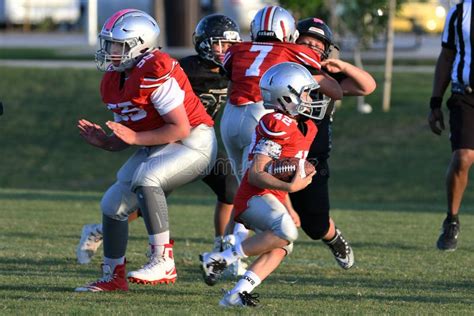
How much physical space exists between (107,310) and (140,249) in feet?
9.20

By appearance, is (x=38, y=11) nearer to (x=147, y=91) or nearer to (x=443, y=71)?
(x=443, y=71)

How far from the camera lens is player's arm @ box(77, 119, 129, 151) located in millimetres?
6164

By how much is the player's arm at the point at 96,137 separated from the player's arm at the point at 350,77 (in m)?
1.29

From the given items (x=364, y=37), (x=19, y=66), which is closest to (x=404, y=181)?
(x=364, y=37)

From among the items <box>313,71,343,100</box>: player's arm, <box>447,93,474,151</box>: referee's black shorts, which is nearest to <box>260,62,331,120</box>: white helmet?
<box>313,71,343,100</box>: player's arm

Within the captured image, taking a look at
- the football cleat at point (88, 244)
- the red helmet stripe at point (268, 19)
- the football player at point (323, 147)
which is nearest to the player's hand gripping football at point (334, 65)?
the football player at point (323, 147)

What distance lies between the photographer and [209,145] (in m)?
6.52

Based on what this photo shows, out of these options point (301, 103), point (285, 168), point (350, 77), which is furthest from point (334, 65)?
point (285, 168)

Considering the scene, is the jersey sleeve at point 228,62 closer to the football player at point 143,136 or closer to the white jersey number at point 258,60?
the white jersey number at point 258,60

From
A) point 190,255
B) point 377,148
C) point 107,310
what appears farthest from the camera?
point 377,148

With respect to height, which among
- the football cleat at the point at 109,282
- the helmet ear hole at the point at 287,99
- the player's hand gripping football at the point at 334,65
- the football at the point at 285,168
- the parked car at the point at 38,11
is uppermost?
the player's hand gripping football at the point at 334,65

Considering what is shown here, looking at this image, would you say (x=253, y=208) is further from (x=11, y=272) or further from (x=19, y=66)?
(x=19, y=66)

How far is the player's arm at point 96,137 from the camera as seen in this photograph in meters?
6.16

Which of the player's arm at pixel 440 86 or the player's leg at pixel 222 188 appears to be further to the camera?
the player's arm at pixel 440 86
